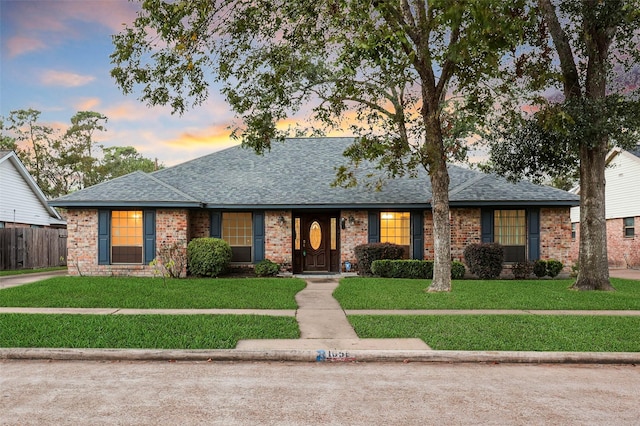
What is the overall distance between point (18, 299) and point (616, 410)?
12511 mm

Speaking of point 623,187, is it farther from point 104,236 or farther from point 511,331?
point 104,236

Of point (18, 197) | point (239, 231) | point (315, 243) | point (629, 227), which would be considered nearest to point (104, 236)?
point (239, 231)

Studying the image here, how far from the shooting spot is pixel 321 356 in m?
7.41

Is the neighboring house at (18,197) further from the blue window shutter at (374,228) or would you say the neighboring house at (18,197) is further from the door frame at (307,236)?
the blue window shutter at (374,228)

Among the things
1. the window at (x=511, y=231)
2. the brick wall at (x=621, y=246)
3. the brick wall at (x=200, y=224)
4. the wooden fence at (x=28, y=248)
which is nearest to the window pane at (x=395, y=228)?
the window at (x=511, y=231)

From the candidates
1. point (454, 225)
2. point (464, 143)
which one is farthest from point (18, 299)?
point (464, 143)

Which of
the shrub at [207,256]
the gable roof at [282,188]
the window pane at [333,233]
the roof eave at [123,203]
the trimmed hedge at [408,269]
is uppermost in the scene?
the gable roof at [282,188]

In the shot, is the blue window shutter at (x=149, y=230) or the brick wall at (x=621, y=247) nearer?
the blue window shutter at (x=149, y=230)

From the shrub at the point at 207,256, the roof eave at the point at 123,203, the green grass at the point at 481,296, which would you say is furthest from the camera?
the roof eave at the point at 123,203

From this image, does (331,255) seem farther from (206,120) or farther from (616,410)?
(616,410)

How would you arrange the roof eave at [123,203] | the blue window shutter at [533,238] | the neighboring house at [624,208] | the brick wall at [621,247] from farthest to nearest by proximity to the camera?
the neighboring house at [624,208], the brick wall at [621,247], the blue window shutter at [533,238], the roof eave at [123,203]

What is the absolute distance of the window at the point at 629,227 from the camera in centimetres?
2758

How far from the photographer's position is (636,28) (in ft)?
50.5

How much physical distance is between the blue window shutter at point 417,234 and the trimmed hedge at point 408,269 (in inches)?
59.6
